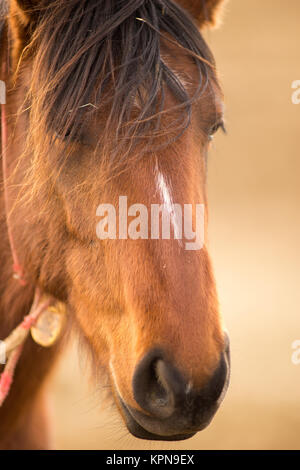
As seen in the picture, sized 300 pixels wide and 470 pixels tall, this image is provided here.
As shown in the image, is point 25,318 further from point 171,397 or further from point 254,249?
point 254,249

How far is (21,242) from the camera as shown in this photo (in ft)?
6.52

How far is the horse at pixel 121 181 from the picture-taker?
143cm

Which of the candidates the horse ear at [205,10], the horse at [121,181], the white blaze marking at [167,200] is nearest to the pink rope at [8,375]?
the horse at [121,181]

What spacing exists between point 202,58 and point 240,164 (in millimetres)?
8661

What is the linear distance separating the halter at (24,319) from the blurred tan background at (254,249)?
0.28m

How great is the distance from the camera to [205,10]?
87.7 inches

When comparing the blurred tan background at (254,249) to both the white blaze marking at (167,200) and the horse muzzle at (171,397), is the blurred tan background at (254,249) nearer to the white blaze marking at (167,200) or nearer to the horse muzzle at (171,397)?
the horse muzzle at (171,397)

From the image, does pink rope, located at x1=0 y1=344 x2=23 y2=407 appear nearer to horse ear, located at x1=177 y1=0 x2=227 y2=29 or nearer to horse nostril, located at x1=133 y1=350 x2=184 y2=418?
horse nostril, located at x1=133 y1=350 x2=184 y2=418

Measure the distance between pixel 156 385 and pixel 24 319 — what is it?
83cm

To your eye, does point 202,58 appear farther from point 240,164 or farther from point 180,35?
point 240,164

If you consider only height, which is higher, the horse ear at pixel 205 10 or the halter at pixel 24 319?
the horse ear at pixel 205 10

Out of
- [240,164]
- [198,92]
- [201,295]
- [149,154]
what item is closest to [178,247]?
[201,295]

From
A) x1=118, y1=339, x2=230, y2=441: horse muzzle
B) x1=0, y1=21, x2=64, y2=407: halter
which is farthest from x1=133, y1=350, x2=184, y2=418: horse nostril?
x1=0, y1=21, x2=64, y2=407: halter

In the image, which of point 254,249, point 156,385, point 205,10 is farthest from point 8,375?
point 254,249
